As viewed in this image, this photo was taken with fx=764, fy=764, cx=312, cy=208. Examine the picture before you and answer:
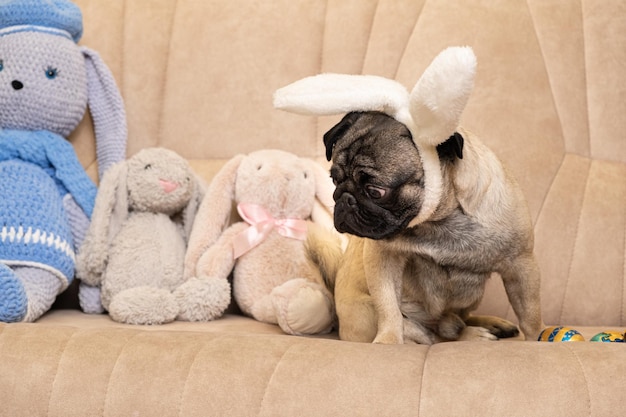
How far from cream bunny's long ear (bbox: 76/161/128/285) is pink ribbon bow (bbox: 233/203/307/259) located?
30 cm

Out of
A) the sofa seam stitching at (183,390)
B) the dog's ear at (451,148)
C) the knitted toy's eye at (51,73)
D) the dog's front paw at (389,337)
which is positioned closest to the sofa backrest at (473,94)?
the knitted toy's eye at (51,73)

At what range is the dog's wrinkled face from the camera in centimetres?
128

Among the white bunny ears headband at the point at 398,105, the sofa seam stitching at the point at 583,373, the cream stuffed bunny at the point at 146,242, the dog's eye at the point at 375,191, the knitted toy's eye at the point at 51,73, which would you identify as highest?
the white bunny ears headband at the point at 398,105

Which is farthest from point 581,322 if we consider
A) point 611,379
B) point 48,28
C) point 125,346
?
point 48,28

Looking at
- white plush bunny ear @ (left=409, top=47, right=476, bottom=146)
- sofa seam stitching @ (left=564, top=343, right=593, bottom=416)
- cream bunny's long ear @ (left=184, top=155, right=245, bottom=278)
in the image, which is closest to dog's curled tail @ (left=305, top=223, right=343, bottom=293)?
cream bunny's long ear @ (left=184, top=155, right=245, bottom=278)

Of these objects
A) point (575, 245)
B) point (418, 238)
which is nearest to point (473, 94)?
point (575, 245)

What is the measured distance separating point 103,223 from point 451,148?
97cm

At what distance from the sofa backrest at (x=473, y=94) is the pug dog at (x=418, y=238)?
43 cm

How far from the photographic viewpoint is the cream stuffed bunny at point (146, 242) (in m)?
1.81

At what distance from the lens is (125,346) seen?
1.33 meters

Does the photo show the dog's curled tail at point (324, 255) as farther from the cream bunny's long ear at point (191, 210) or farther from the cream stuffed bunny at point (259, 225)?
the cream bunny's long ear at point (191, 210)

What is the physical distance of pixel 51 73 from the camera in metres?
2.00

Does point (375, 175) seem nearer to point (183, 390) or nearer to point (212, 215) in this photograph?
point (183, 390)

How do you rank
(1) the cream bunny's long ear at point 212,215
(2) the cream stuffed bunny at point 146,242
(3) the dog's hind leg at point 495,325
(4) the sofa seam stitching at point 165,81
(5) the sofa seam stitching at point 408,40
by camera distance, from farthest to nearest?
(4) the sofa seam stitching at point 165,81
(5) the sofa seam stitching at point 408,40
(1) the cream bunny's long ear at point 212,215
(2) the cream stuffed bunny at point 146,242
(3) the dog's hind leg at point 495,325
